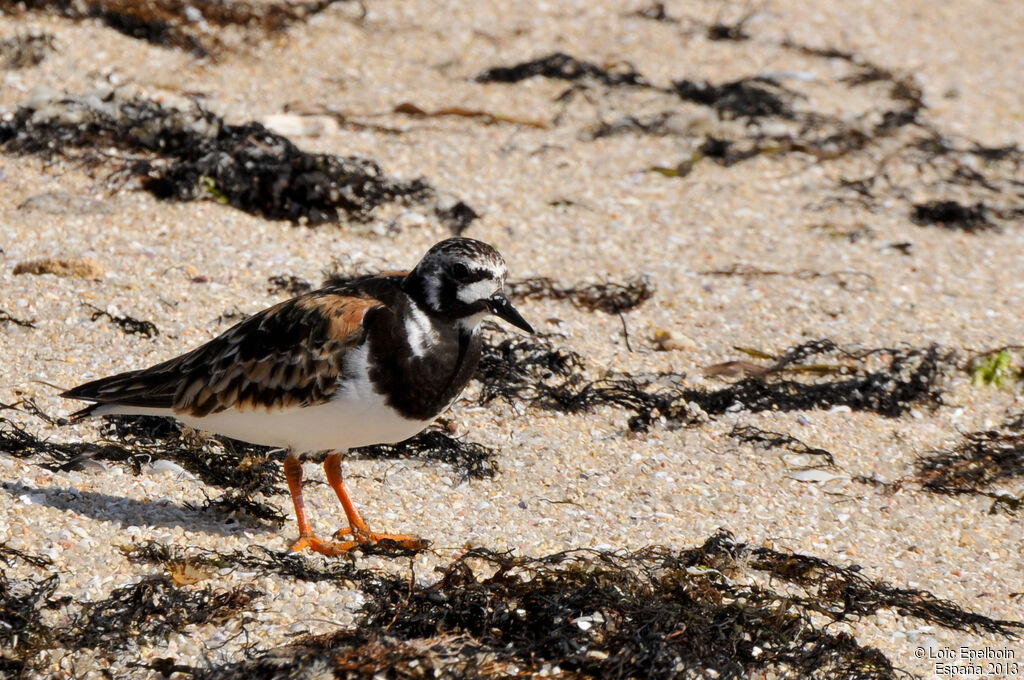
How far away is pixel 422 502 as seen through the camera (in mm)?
4305

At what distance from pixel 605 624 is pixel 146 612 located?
1.32m

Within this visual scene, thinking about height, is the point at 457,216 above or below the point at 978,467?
above

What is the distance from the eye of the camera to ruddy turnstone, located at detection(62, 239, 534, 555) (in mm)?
3689

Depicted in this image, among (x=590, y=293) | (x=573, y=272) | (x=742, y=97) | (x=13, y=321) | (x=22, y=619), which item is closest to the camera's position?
(x=22, y=619)

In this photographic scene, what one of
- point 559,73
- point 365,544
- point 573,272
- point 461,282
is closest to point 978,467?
Answer: point 573,272

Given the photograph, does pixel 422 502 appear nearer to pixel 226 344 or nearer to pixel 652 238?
pixel 226 344

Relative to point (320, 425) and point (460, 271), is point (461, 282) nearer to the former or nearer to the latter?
point (460, 271)

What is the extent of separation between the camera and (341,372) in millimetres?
3703

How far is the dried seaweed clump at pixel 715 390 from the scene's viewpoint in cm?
499


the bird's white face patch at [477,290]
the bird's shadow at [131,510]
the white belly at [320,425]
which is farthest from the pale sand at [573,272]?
the bird's white face patch at [477,290]

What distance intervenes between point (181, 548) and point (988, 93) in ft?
26.2

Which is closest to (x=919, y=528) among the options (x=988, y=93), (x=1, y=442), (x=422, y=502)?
(x=422, y=502)

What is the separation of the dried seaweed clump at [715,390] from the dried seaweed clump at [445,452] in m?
0.42

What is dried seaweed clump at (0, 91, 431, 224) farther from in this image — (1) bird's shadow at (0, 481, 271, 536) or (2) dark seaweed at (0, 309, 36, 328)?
(1) bird's shadow at (0, 481, 271, 536)
